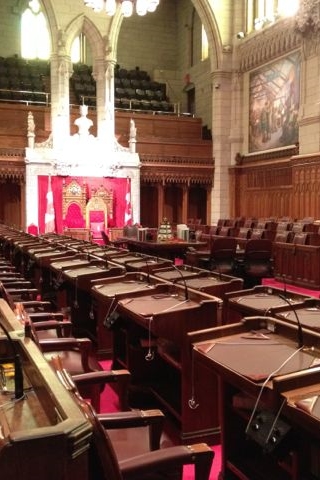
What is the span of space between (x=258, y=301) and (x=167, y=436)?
1147mm

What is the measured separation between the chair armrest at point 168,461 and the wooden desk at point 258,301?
1456 mm

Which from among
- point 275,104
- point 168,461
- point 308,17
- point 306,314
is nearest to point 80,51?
point 275,104

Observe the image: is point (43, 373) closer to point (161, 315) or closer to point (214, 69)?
point (161, 315)

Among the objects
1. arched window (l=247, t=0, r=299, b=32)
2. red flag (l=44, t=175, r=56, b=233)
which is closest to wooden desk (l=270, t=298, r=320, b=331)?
arched window (l=247, t=0, r=299, b=32)

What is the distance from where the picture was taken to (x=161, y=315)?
344 centimetres

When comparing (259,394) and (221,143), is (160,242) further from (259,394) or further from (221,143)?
(221,143)

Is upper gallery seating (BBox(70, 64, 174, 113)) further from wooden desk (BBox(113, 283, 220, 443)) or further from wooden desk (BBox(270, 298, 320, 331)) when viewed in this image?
wooden desk (BBox(270, 298, 320, 331))

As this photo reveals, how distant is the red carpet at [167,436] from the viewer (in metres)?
3.13

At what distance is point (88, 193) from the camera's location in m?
17.3

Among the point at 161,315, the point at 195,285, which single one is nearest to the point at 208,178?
the point at 195,285

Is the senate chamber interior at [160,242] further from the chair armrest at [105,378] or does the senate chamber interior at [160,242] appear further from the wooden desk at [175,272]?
the wooden desk at [175,272]

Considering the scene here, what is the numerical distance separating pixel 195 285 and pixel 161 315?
4.14ft

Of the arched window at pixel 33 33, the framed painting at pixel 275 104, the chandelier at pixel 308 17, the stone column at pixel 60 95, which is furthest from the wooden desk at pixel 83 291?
the arched window at pixel 33 33

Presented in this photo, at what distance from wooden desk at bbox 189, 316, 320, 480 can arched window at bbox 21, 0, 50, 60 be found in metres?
22.6
